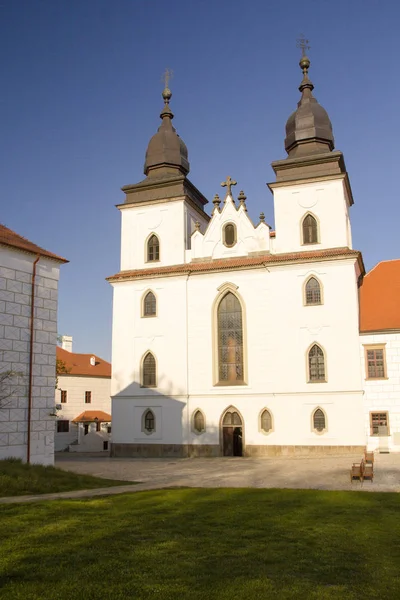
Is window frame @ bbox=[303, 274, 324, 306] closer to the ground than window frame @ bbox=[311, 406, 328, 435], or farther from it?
farther from it

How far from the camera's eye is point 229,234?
33344 millimetres

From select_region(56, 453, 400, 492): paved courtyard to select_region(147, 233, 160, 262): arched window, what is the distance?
38.0 feet

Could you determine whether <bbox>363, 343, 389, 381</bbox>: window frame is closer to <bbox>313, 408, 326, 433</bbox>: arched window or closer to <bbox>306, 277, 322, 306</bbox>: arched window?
<bbox>313, 408, 326, 433</bbox>: arched window

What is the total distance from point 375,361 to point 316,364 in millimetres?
3014

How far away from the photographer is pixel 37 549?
8.62 meters

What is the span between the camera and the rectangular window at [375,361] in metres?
29.5

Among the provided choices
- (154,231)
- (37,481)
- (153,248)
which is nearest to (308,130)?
(154,231)

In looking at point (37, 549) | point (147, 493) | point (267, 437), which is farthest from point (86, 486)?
point (267, 437)

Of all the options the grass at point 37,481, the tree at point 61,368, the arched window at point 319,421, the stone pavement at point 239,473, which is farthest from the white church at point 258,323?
the tree at point 61,368

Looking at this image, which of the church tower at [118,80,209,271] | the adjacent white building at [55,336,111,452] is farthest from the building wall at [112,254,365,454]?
Result: the adjacent white building at [55,336,111,452]

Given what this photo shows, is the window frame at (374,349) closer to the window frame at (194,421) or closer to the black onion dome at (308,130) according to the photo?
the window frame at (194,421)

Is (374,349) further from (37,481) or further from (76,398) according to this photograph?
(76,398)

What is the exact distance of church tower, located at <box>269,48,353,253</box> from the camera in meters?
31.0

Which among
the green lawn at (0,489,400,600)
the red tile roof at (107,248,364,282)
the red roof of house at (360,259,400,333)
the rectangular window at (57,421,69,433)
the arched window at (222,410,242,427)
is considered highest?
the red tile roof at (107,248,364,282)
